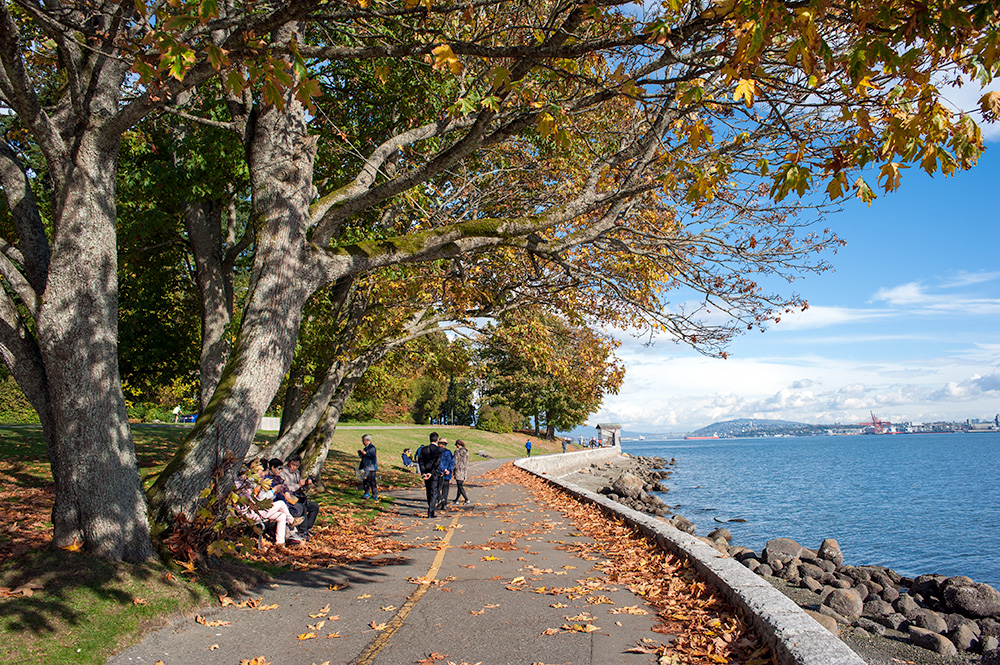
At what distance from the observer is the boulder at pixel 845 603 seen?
1078 centimetres

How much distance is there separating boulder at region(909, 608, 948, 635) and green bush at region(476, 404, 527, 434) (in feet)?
187

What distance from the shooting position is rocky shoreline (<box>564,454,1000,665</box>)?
9.17 metres

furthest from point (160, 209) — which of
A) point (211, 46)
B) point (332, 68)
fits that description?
point (211, 46)

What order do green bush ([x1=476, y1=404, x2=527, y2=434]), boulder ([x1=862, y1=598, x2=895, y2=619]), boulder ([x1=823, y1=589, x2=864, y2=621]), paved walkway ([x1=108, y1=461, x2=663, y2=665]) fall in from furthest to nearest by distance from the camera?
green bush ([x1=476, y1=404, x2=527, y2=434]) → boulder ([x1=862, y1=598, x2=895, y2=619]) → boulder ([x1=823, y1=589, x2=864, y2=621]) → paved walkway ([x1=108, y1=461, x2=663, y2=665])

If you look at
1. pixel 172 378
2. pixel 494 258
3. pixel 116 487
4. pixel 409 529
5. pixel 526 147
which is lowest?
pixel 409 529

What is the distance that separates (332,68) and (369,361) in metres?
6.94

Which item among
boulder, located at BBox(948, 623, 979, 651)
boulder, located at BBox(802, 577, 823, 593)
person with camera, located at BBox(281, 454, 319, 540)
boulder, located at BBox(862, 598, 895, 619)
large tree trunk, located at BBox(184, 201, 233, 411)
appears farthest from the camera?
large tree trunk, located at BBox(184, 201, 233, 411)

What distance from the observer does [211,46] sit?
4.46m

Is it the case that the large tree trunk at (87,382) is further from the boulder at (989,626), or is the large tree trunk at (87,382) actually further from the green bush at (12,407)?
the green bush at (12,407)

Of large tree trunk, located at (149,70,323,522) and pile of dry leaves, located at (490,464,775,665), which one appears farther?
large tree trunk, located at (149,70,323,522)

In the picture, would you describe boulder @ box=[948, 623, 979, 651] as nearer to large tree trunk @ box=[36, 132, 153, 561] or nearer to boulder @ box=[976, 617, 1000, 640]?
boulder @ box=[976, 617, 1000, 640]

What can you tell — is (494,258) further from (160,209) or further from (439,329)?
(160,209)

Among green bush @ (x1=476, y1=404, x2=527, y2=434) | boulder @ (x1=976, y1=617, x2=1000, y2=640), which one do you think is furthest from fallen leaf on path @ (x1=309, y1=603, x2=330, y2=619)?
green bush @ (x1=476, y1=404, x2=527, y2=434)

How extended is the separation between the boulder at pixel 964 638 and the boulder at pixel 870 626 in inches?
36.6
